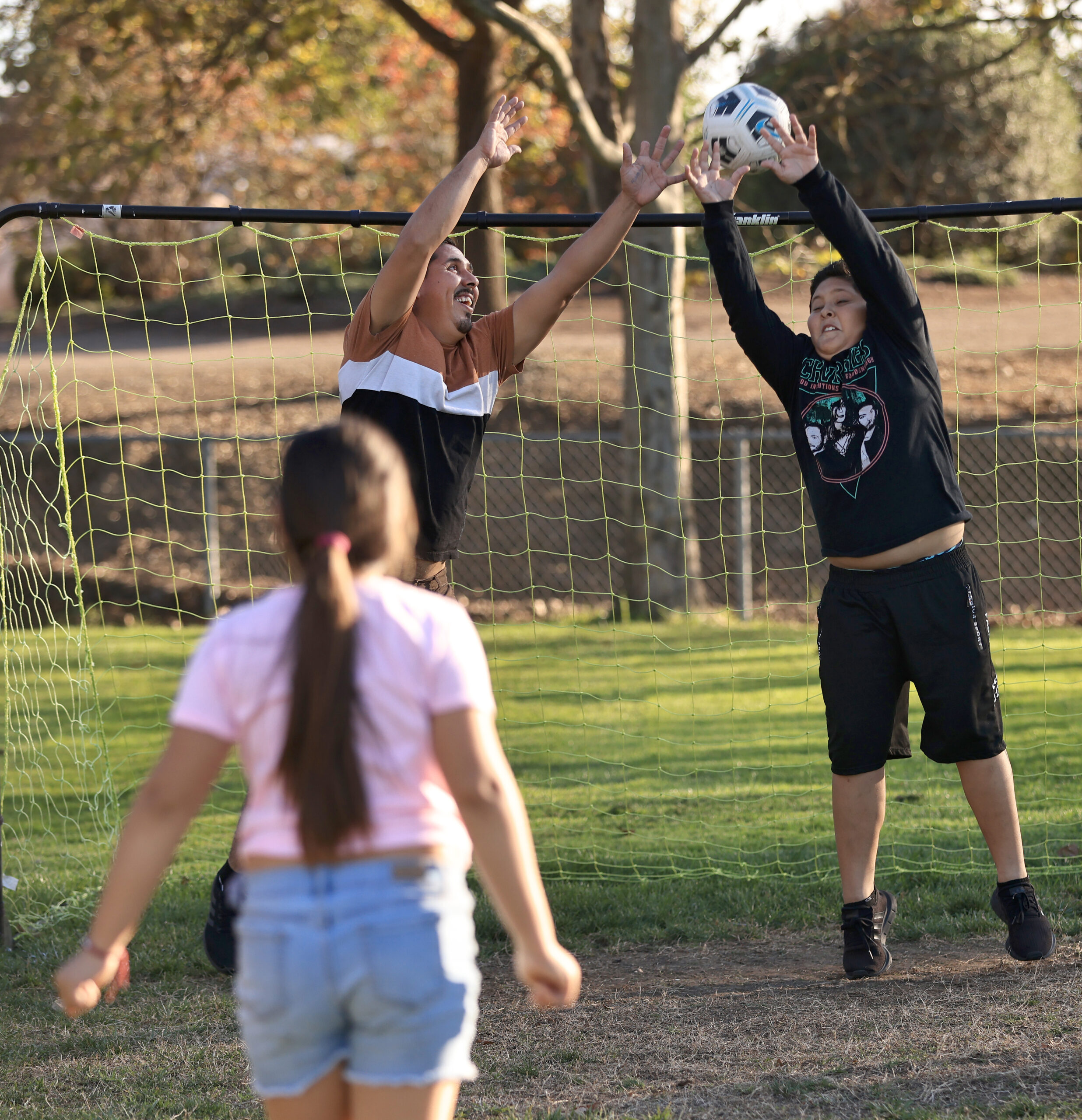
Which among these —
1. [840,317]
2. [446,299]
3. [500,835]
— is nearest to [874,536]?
[840,317]

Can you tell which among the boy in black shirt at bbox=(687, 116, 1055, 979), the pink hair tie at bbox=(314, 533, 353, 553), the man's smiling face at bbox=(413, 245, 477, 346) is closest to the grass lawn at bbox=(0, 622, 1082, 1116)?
the boy in black shirt at bbox=(687, 116, 1055, 979)

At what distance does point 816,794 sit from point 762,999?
240cm

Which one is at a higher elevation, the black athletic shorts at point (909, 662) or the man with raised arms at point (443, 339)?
the man with raised arms at point (443, 339)

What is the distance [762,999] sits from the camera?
3666 millimetres

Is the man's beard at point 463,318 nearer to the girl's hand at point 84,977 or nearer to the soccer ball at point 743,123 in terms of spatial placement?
the soccer ball at point 743,123

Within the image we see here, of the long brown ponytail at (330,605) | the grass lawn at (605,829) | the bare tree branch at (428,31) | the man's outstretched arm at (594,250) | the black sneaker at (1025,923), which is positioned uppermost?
the bare tree branch at (428,31)

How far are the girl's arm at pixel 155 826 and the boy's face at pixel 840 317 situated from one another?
246cm

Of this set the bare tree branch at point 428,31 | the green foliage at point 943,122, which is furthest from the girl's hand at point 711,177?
the green foliage at point 943,122

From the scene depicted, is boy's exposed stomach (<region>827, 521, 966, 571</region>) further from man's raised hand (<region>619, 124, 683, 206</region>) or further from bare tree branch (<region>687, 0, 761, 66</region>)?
bare tree branch (<region>687, 0, 761, 66</region>)

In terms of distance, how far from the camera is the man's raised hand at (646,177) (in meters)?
3.72

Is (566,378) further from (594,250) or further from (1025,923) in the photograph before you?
(1025,923)

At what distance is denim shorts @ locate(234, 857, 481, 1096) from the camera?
173 cm

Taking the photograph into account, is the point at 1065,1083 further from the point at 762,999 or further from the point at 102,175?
the point at 102,175

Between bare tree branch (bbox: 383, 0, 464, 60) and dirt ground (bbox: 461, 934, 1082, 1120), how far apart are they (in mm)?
9618
